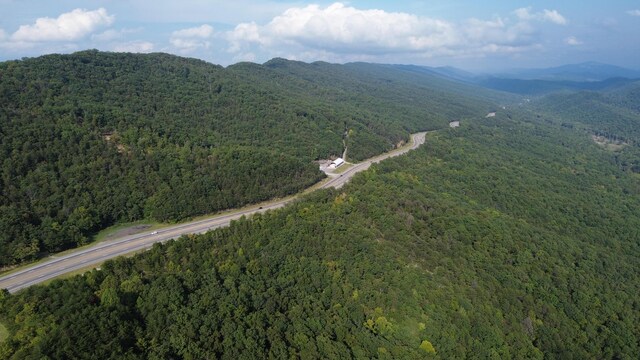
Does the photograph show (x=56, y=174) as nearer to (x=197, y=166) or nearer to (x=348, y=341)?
(x=197, y=166)

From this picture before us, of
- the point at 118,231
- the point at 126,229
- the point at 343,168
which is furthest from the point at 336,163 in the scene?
the point at 118,231

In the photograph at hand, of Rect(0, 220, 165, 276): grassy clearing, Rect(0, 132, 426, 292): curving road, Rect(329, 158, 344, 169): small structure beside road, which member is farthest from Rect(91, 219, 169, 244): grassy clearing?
Rect(329, 158, 344, 169): small structure beside road

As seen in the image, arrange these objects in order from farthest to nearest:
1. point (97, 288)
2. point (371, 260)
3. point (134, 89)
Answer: point (134, 89) < point (371, 260) < point (97, 288)

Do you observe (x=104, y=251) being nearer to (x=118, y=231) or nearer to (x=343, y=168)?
(x=118, y=231)

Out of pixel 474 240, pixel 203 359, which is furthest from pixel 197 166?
pixel 474 240

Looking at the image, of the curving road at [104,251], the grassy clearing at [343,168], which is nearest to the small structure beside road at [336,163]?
the grassy clearing at [343,168]
